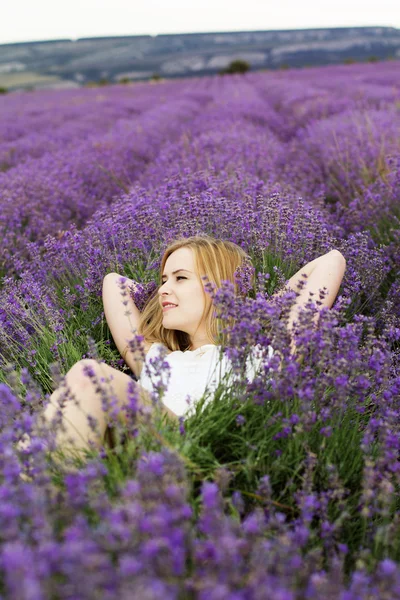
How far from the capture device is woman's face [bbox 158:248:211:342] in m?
2.22

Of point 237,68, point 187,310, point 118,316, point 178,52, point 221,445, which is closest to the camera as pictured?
point 221,445

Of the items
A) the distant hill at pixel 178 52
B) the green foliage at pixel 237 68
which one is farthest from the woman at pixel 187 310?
the distant hill at pixel 178 52

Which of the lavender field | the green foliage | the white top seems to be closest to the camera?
the lavender field

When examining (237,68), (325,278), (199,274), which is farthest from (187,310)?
(237,68)

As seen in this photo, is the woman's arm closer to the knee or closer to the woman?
the woman

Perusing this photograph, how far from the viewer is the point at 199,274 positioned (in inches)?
91.0

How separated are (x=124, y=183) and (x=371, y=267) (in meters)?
3.47

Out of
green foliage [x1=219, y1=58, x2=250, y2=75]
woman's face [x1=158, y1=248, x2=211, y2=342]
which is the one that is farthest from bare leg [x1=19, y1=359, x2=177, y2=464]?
green foliage [x1=219, y1=58, x2=250, y2=75]

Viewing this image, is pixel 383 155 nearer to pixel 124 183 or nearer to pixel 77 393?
pixel 124 183

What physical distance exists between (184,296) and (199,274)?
0.41 ft

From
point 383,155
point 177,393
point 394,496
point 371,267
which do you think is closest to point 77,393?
point 177,393

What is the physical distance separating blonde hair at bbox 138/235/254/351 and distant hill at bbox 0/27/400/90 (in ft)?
182

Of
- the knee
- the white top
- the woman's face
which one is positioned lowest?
the white top

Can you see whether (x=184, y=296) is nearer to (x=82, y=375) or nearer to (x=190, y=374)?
(x=190, y=374)
